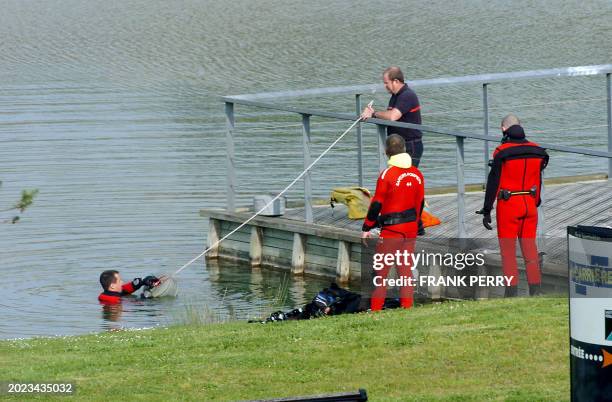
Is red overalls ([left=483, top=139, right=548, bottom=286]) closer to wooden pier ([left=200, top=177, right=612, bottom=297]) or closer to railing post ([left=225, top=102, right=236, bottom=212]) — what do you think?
wooden pier ([left=200, top=177, right=612, bottom=297])

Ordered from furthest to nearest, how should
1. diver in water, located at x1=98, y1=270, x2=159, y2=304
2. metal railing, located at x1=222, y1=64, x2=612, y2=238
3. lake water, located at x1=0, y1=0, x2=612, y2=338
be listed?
lake water, located at x1=0, y1=0, x2=612, y2=338, diver in water, located at x1=98, y1=270, x2=159, y2=304, metal railing, located at x1=222, y1=64, x2=612, y2=238

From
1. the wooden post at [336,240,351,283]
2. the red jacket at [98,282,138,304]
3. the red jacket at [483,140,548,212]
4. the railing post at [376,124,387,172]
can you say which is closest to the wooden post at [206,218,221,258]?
the red jacket at [98,282,138,304]

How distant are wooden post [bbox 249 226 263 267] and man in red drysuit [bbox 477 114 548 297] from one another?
5.31 metres

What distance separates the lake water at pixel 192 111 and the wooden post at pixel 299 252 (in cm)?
26

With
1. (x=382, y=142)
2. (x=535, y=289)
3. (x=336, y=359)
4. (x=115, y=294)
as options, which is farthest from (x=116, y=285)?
(x=336, y=359)

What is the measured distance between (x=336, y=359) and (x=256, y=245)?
8.19m

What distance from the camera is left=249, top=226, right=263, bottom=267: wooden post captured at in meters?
18.2

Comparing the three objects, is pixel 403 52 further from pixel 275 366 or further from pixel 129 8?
pixel 275 366

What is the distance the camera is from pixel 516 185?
516 inches

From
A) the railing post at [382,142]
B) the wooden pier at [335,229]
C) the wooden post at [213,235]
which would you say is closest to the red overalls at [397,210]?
the wooden pier at [335,229]

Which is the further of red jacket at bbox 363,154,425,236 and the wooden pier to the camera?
the wooden pier

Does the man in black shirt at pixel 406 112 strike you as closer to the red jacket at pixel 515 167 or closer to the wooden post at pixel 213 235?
the red jacket at pixel 515 167

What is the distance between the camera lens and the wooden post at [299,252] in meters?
17.5

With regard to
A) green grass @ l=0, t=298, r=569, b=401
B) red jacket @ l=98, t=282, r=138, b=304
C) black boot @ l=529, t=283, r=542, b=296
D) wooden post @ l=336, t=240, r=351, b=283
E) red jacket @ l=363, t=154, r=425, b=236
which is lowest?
green grass @ l=0, t=298, r=569, b=401
